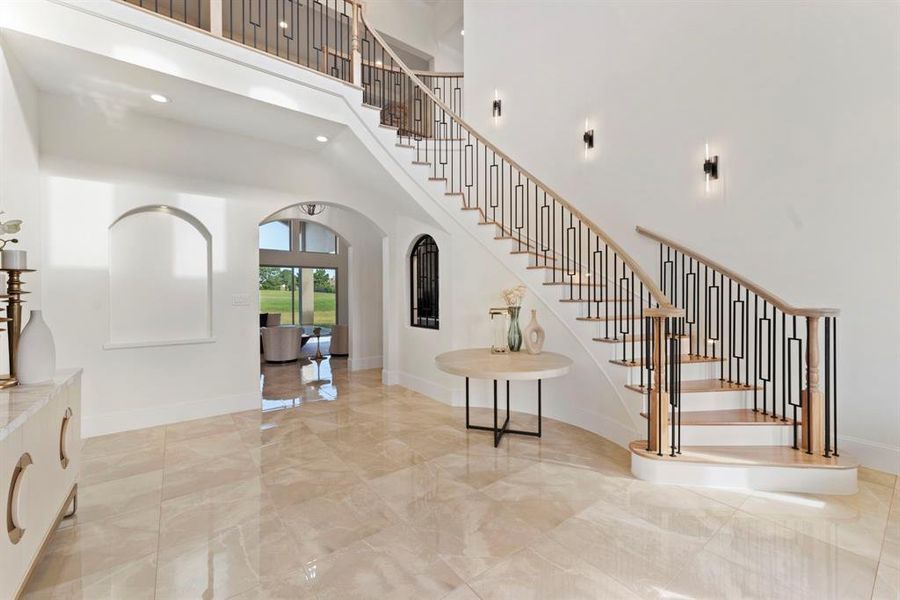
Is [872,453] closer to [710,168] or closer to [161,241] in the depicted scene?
[710,168]

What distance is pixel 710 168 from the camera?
13.1ft

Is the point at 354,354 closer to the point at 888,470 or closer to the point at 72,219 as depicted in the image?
the point at 72,219

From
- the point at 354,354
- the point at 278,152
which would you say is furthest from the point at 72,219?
the point at 354,354

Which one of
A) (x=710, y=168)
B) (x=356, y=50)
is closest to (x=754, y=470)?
(x=710, y=168)

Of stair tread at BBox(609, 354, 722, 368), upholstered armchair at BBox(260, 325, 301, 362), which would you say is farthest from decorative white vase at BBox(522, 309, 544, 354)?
upholstered armchair at BBox(260, 325, 301, 362)

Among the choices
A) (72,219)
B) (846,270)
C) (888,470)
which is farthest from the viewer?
(72,219)

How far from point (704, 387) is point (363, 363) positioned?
5267 mm

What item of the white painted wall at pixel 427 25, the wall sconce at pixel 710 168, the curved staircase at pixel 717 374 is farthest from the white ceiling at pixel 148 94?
the white painted wall at pixel 427 25

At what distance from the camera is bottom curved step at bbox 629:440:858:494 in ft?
8.90

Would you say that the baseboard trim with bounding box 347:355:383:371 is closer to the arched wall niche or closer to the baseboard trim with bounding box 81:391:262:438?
the baseboard trim with bounding box 81:391:262:438

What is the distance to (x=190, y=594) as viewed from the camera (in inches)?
71.9

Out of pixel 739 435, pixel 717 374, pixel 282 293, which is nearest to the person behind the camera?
pixel 739 435

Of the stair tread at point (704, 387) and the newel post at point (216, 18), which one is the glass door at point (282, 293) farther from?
the stair tread at point (704, 387)

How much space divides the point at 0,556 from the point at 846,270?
5124mm
